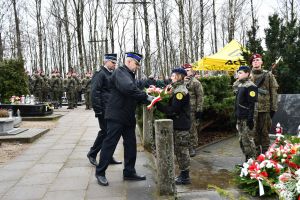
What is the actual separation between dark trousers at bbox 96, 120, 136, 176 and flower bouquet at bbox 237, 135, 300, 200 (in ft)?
5.66

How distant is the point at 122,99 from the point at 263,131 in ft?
10.6

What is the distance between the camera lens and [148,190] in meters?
5.61

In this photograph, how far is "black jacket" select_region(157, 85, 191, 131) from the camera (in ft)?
19.9

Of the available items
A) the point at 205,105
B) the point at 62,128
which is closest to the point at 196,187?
the point at 205,105

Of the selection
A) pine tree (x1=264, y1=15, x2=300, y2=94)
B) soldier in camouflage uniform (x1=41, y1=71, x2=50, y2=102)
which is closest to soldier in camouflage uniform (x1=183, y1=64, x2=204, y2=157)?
pine tree (x1=264, y1=15, x2=300, y2=94)

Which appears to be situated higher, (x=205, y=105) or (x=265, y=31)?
(x=265, y=31)

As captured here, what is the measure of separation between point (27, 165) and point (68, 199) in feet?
8.18

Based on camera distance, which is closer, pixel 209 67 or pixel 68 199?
pixel 68 199

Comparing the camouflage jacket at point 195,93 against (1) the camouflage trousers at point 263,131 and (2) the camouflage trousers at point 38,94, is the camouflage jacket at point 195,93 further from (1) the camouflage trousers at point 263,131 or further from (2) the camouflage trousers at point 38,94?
(2) the camouflage trousers at point 38,94

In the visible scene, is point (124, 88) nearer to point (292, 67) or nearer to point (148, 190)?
point (148, 190)

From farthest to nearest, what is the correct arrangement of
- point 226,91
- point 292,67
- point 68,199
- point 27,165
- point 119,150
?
point 226,91 < point 292,67 < point 119,150 < point 27,165 < point 68,199

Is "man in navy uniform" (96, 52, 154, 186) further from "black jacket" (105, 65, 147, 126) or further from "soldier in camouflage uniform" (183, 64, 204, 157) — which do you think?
"soldier in camouflage uniform" (183, 64, 204, 157)

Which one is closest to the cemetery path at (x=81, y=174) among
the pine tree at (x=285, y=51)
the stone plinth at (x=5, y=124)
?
the stone plinth at (x=5, y=124)

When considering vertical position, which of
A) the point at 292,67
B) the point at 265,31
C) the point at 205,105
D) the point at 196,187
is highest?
the point at 265,31
